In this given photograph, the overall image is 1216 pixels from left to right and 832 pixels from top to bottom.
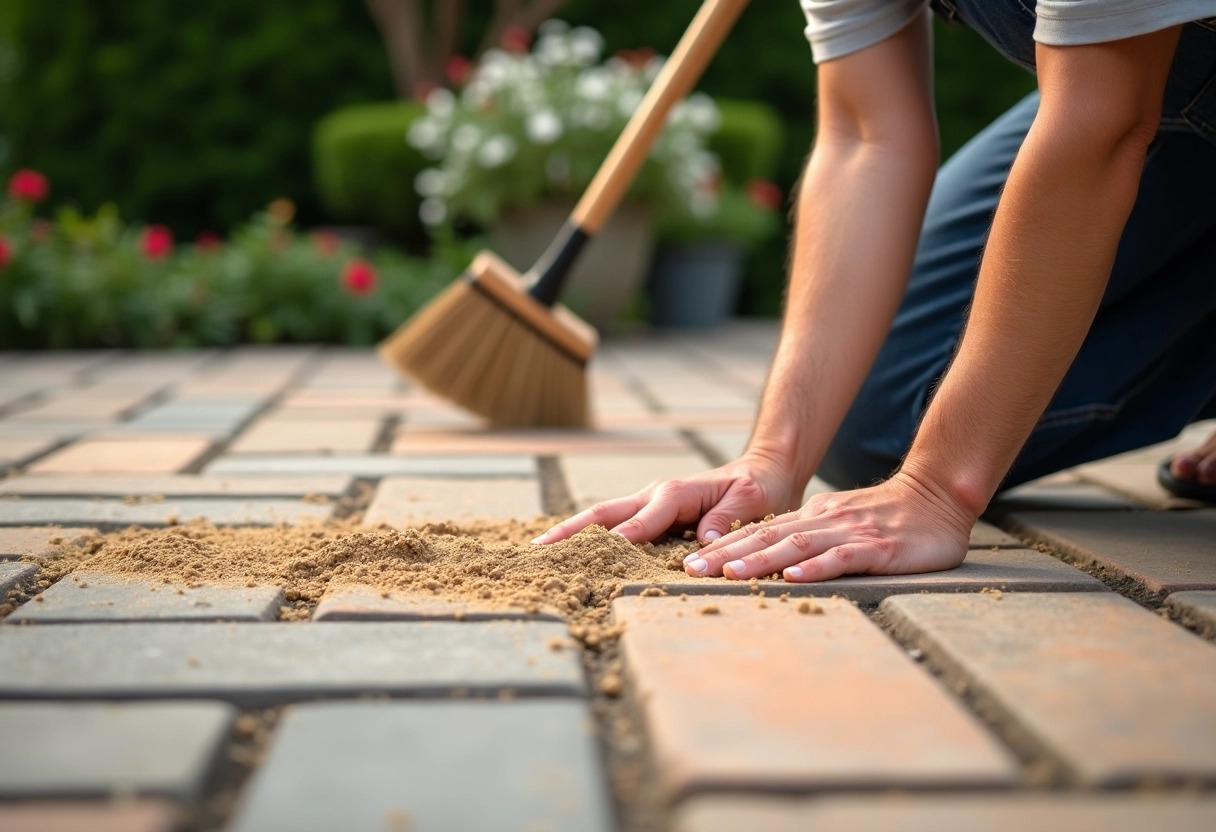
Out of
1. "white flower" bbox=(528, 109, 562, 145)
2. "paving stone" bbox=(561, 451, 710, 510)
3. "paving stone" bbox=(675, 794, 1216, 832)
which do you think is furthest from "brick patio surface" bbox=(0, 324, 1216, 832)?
"white flower" bbox=(528, 109, 562, 145)

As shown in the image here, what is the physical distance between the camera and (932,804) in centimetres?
83

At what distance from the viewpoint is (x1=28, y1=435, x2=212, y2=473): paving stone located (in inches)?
88.4

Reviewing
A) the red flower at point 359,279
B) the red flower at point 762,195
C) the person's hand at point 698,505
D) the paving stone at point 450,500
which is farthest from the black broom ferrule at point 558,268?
the red flower at point 762,195

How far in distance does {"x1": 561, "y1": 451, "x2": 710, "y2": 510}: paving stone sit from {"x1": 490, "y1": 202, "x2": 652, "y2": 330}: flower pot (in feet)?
8.64

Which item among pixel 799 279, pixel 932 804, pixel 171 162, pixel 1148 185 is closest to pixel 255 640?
pixel 932 804

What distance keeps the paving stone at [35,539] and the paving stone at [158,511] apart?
7 cm

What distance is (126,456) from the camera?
2375 millimetres

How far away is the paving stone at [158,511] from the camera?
1.78 m

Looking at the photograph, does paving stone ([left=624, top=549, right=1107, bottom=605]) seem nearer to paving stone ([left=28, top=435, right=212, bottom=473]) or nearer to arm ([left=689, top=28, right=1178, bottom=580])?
arm ([left=689, top=28, right=1178, bottom=580])

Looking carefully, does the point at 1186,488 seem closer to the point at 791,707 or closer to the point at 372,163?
the point at 791,707

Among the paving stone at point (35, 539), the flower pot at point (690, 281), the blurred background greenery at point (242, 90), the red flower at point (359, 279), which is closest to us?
the paving stone at point (35, 539)

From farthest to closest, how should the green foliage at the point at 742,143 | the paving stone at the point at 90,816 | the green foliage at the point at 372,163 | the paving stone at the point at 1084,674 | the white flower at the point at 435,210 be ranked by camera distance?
the green foliage at the point at 742,143 → the green foliage at the point at 372,163 → the white flower at the point at 435,210 → the paving stone at the point at 1084,674 → the paving stone at the point at 90,816

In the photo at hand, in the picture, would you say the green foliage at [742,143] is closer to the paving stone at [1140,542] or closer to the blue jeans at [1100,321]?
the blue jeans at [1100,321]

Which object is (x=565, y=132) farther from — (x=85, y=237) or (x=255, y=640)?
(x=255, y=640)
